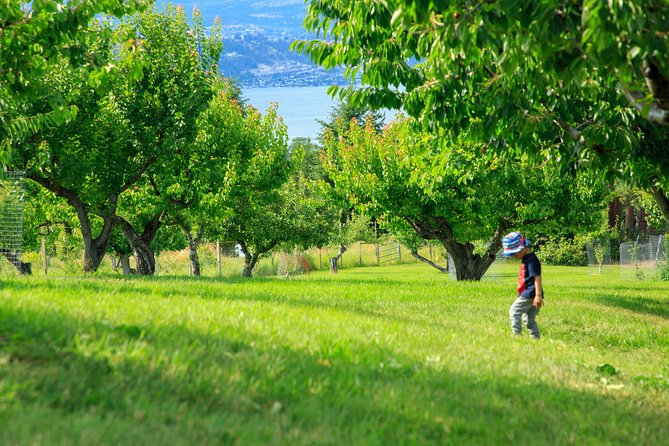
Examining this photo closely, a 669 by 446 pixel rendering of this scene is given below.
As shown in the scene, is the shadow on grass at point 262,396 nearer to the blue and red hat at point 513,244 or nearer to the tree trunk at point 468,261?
the blue and red hat at point 513,244

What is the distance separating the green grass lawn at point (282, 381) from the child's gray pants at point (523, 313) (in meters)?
1.11

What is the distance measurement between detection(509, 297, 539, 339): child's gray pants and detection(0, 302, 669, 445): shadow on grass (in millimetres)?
3941

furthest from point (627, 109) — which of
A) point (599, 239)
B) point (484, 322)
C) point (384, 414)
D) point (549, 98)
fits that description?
point (599, 239)

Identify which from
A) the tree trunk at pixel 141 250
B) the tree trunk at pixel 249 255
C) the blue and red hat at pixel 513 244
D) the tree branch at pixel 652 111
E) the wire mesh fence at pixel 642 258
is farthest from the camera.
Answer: the wire mesh fence at pixel 642 258

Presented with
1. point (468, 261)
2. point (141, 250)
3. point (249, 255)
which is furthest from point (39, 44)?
point (249, 255)

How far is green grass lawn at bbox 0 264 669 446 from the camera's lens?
4.02 m

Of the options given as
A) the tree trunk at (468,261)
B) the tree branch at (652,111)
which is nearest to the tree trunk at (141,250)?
the tree trunk at (468,261)

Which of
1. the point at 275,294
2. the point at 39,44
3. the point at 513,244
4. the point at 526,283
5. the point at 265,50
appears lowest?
the point at 275,294

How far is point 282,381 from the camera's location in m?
4.96

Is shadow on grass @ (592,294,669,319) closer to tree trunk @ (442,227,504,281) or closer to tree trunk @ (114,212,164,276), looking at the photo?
tree trunk @ (442,227,504,281)

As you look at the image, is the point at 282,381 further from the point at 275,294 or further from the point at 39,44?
the point at 39,44

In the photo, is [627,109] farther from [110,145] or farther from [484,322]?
[110,145]

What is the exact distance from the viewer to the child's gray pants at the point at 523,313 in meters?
10.3

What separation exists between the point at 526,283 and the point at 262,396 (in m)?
6.35
